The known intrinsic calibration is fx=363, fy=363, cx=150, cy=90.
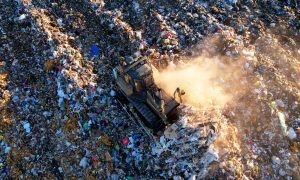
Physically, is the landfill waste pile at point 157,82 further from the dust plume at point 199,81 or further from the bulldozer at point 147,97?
the bulldozer at point 147,97

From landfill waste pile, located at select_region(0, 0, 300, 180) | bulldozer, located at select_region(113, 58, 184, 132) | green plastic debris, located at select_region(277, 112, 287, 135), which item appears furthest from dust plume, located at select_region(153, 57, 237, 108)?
green plastic debris, located at select_region(277, 112, 287, 135)

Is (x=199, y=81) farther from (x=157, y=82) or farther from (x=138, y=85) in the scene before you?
(x=138, y=85)

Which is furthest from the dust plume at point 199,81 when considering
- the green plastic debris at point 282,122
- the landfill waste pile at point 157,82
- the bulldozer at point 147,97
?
the green plastic debris at point 282,122

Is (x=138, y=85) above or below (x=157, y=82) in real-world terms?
above

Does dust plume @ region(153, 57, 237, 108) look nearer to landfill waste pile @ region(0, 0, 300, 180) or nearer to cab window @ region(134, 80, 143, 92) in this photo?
landfill waste pile @ region(0, 0, 300, 180)

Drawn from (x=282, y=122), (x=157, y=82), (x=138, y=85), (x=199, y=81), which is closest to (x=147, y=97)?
(x=138, y=85)
